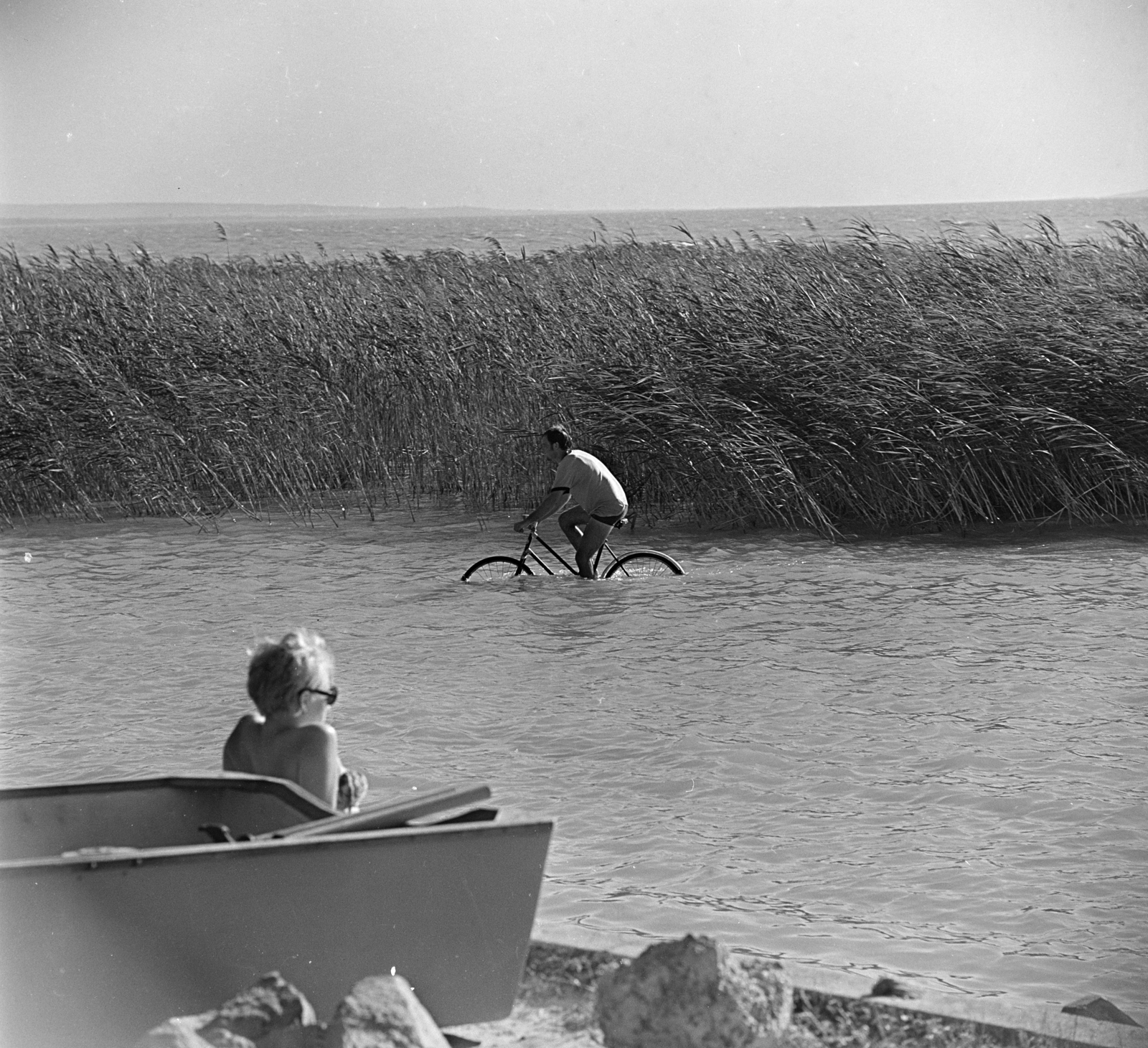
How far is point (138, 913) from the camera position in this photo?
159 inches

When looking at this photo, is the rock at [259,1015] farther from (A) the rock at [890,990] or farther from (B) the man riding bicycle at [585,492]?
(B) the man riding bicycle at [585,492]

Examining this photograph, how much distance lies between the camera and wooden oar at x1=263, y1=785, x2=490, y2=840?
434 centimetres

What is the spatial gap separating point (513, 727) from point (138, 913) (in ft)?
16.7

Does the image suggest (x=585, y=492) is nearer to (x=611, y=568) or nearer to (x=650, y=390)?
(x=611, y=568)

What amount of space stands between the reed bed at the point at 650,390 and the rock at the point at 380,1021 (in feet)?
36.5

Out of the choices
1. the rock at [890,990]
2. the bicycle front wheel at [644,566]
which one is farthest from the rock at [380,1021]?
the bicycle front wheel at [644,566]

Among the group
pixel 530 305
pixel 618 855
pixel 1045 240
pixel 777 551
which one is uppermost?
pixel 1045 240

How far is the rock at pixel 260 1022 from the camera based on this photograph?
3.64 m

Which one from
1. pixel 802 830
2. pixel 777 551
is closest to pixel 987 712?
pixel 802 830

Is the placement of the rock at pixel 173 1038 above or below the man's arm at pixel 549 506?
below

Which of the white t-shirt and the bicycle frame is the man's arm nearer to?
the white t-shirt

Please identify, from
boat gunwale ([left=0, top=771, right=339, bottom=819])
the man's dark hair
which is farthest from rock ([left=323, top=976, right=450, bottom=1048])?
the man's dark hair

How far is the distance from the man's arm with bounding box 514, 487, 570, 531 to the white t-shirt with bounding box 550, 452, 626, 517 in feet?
0.18

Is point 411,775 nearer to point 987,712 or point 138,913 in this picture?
point 987,712
